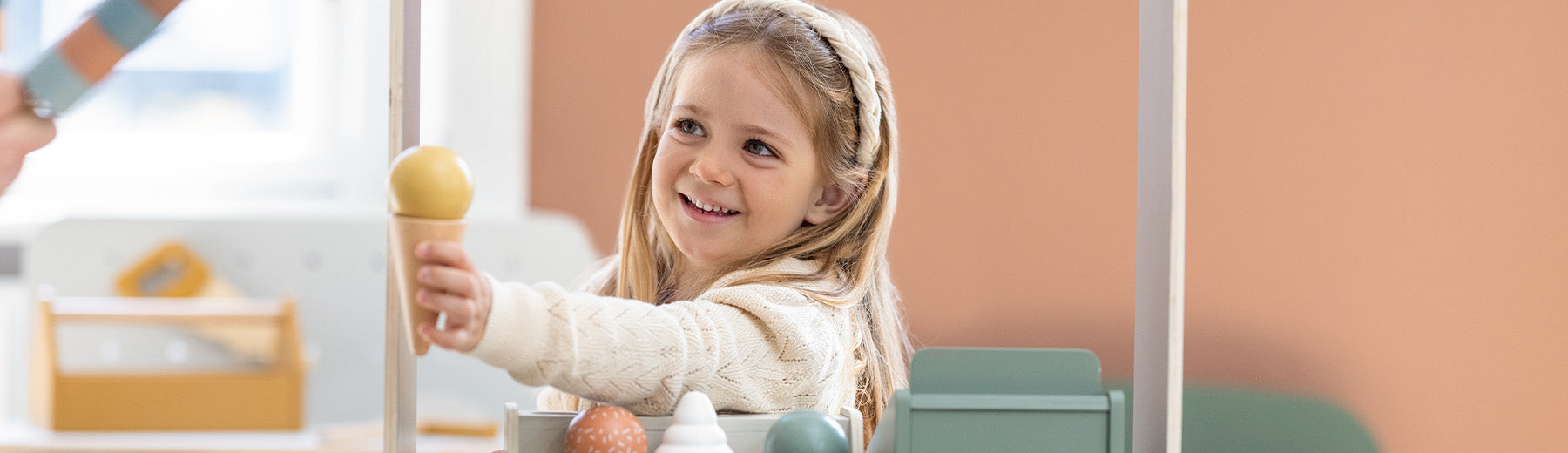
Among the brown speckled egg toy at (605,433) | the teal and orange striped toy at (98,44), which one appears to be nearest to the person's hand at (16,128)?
the teal and orange striped toy at (98,44)

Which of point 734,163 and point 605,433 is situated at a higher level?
point 734,163

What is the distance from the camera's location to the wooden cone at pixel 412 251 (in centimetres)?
40

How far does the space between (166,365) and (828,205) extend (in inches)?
41.2

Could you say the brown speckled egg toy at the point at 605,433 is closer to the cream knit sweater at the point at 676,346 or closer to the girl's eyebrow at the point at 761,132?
the cream knit sweater at the point at 676,346

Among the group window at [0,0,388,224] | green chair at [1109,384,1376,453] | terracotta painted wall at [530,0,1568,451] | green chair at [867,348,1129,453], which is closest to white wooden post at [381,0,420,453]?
→ green chair at [867,348,1129,453]

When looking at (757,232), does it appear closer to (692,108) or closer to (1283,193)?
(692,108)

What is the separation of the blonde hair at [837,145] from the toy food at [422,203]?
25 centimetres

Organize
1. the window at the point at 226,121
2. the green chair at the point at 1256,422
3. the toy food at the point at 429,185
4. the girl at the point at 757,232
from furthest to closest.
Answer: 1. the window at the point at 226,121
2. the green chair at the point at 1256,422
3. the girl at the point at 757,232
4. the toy food at the point at 429,185

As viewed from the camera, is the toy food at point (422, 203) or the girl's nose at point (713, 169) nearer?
the toy food at point (422, 203)

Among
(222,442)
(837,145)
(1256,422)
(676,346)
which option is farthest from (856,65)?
(222,442)

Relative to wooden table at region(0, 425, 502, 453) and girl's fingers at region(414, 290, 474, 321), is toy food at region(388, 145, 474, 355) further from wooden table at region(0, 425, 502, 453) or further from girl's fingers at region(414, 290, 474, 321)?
wooden table at region(0, 425, 502, 453)

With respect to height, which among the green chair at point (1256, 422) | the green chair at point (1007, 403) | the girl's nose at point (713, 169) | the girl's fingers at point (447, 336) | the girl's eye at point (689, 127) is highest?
the girl's eye at point (689, 127)

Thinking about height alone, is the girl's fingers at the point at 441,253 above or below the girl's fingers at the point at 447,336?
above

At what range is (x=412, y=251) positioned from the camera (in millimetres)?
406
